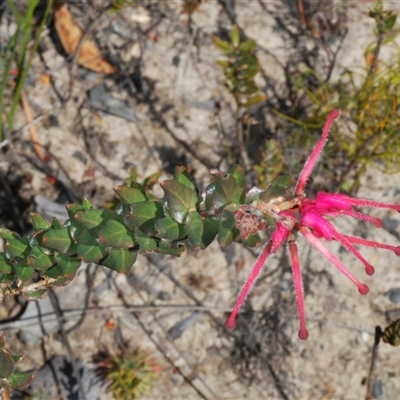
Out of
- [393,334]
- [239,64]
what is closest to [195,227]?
[393,334]

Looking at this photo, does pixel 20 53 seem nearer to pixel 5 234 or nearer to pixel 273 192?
pixel 5 234

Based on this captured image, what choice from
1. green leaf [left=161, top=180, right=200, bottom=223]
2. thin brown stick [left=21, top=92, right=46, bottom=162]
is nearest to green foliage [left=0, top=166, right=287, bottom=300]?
green leaf [left=161, top=180, right=200, bottom=223]

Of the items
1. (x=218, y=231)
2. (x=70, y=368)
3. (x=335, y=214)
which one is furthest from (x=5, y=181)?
(x=335, y=214)

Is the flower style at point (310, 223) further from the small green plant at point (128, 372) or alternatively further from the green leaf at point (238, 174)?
the small green plant at point (128, 372)

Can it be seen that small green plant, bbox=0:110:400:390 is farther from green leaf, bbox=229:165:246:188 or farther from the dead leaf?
the dead leaf

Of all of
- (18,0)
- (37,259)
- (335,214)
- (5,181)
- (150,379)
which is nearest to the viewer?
(335,214)

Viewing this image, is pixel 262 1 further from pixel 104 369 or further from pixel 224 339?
pixel 104 369
